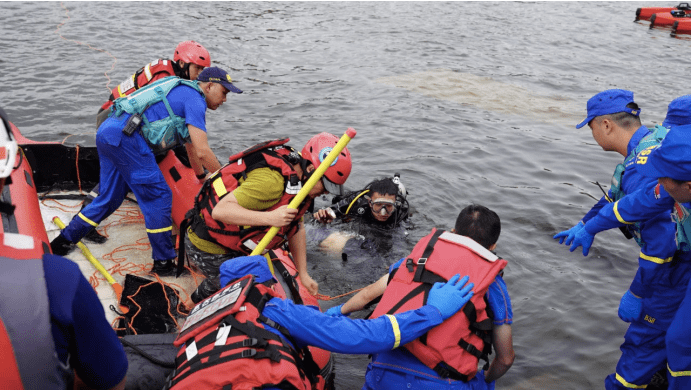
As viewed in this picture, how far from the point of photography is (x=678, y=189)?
9.70 ft

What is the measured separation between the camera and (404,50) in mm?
16953

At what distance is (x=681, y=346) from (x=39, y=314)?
9.80ft

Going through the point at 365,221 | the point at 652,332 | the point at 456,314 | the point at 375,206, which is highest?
the point at 456,314

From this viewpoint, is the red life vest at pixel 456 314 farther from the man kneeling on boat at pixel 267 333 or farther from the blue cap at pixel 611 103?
the blue cap at pixel 611 103

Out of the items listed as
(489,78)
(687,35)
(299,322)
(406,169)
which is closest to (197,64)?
(406,169)

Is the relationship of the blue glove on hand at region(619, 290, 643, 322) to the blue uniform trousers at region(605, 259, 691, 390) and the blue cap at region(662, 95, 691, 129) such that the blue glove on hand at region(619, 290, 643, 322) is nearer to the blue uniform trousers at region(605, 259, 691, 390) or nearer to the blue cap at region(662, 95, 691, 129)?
the blue uniform trousers at region(605, 259, 691, 390)

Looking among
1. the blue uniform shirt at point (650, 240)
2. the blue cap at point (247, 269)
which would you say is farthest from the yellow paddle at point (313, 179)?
the blue uniform shirt at point (650, 240)

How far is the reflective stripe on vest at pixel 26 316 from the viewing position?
1562mm

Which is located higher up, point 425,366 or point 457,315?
point 457,315

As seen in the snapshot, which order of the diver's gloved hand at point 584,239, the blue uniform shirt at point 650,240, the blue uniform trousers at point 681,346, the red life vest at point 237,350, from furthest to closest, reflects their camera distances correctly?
the diver's gloved hand at point 584,239 < the blue uniform shirt at point 650,240 < the blue uniform trousers at point 681,346 < the red life vest at point 237,350

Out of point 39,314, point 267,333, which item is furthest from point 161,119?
point 39,314

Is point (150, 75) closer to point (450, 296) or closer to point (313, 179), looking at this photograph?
point (313, 179)

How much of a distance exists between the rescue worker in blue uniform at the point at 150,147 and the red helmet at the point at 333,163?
1597mm

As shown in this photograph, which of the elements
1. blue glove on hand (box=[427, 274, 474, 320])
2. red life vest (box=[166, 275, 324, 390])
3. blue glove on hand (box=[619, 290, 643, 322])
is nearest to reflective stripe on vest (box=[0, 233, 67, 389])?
red life vest (box=[166, 275, 324, 390])
